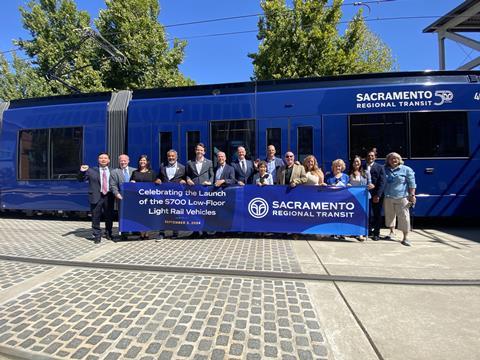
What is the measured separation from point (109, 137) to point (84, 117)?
101 centimetres

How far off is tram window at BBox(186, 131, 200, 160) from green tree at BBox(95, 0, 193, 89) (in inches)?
427

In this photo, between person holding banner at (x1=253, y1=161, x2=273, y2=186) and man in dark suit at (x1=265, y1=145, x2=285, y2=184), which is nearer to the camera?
person holding banner at (x1=253, y1=161, x2=273, y2=186)

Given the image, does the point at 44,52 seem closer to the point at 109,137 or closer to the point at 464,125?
the point at 109,137

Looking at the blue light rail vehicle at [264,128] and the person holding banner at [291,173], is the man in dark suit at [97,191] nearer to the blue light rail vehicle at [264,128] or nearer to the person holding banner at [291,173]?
the blue light rail vehicle at [264,128]

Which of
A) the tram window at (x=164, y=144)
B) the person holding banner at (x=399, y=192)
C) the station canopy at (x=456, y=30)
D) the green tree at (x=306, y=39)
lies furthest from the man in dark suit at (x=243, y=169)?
the station canopy at (x=456, y=30)

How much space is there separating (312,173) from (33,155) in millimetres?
8344

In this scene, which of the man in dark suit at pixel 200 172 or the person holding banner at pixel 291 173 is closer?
the person holding banner at pixel 291 173

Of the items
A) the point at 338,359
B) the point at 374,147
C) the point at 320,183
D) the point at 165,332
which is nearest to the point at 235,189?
the point at 320,183

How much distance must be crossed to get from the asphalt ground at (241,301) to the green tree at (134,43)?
44.1ft

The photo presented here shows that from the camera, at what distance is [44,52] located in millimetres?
18094

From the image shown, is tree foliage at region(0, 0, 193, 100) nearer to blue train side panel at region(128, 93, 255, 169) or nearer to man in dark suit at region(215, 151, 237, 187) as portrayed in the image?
blue train side panel at region(128, 93, 255, 169)

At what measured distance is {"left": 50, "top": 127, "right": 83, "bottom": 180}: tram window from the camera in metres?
9.20

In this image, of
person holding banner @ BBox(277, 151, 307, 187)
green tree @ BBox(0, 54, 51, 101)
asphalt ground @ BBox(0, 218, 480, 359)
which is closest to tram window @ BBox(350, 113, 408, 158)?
person holding banner @ BBox(277, 151, 307, 187)

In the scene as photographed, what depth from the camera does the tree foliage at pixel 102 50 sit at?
17047mm
